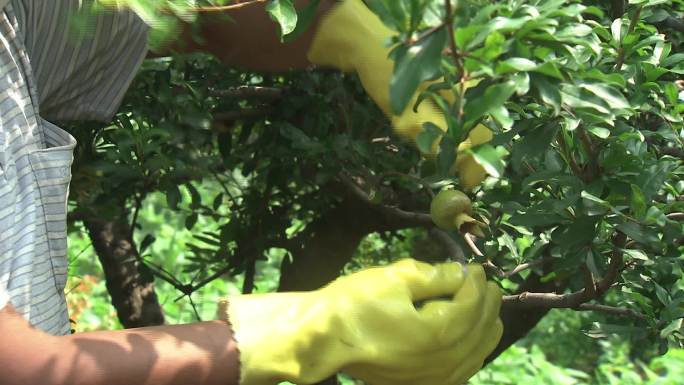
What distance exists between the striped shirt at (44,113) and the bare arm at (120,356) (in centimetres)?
6

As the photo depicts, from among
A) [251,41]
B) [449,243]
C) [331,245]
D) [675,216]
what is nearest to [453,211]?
[675,216]

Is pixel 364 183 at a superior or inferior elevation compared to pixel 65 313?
inferior

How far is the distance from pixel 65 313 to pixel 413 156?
0.87m

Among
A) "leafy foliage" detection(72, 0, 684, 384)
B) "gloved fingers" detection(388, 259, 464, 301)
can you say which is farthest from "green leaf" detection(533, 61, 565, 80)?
"gloved fingers" detection(388, 259, 464, 301)

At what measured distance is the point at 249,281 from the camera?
2479 millimetres

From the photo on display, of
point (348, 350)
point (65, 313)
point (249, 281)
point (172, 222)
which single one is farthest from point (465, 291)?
point (172, 222)

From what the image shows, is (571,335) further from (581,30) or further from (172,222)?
(581,30)

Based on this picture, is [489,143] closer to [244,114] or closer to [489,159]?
[489,159]

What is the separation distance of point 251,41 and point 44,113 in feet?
1.11

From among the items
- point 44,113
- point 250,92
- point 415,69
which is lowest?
point 250,92

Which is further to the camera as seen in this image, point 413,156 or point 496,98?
point 413,156

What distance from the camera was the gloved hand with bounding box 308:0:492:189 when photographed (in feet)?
4.84

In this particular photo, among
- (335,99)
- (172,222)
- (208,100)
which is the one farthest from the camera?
(172,222)

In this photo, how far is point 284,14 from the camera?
1.21 metres
